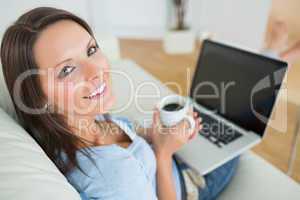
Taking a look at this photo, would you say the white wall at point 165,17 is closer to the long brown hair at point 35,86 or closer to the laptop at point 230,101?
the laptop at point 230,101

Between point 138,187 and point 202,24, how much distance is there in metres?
2.65

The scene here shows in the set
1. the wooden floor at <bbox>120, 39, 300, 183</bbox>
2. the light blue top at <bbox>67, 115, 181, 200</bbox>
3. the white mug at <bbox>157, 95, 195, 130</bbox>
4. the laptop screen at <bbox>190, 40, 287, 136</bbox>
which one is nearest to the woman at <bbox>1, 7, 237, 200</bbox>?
the light blue top at <bbox>67, 115, 181, 200</bbox>

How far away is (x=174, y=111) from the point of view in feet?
2.75

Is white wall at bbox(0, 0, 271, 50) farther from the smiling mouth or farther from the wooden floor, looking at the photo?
the smiling mouth

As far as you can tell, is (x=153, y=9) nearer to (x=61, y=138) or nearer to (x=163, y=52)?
(x=163, y=52)

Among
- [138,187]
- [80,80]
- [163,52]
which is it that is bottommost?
[163,52]

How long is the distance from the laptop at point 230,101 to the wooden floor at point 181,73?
0.28 metres

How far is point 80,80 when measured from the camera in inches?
27.0

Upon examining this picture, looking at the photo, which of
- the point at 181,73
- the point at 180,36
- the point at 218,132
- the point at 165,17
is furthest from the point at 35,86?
the point at 165,17

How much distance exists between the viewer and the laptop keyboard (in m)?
0.95

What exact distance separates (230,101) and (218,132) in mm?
136

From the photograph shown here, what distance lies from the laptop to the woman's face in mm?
370

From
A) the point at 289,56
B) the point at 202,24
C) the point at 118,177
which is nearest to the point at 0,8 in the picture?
the point at 118,177

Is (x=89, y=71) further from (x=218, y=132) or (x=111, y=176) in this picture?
(x=218, y=132)
